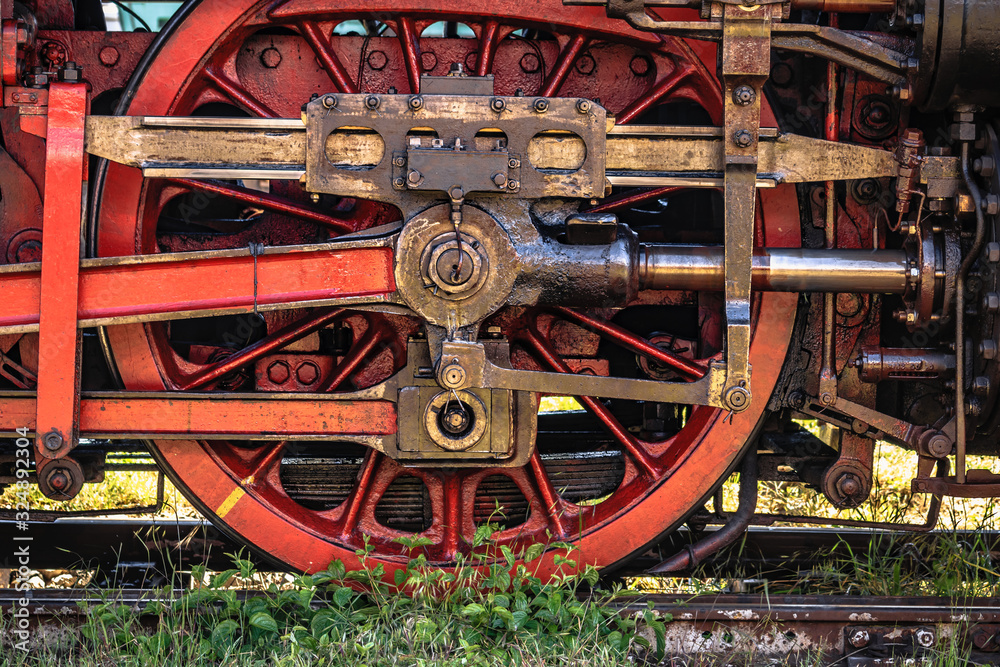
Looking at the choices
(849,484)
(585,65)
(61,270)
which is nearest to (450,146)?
(585,65)

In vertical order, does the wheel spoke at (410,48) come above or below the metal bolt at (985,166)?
above

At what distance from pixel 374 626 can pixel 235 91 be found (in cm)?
176

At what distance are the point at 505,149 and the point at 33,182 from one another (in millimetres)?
1640

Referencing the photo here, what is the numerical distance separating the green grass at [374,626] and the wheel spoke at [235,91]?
1461 mm

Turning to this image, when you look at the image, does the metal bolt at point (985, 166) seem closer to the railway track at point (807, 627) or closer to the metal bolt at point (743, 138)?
the metal bolt at point (743, 138)

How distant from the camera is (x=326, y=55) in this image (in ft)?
10.00

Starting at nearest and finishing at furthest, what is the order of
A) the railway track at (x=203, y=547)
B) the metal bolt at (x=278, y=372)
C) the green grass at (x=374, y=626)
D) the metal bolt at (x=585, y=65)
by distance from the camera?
the green grass at (x=374, y=626) < the metal bolt at (x=585, y=65) < the metal bolt at (x=278, y=372) < the railway track at (x=203, y=547)

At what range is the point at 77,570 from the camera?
3.64 m

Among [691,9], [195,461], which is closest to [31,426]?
[195,461]

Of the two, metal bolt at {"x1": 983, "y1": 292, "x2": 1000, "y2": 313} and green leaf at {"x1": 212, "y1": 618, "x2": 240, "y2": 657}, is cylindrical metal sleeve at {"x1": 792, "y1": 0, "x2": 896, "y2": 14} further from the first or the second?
green leaf at {"x1": 212, "y1": 618, "x2": 240, "y2": 657}

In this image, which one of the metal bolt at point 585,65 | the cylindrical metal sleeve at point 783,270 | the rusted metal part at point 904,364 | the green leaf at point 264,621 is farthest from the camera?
the metal bolt at point 585,65

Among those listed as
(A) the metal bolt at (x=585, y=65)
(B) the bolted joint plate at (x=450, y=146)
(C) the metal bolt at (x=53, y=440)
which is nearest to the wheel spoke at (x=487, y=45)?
(A) the metal bolt at (x=585, y=65)

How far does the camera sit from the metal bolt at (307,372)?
10.8 feet

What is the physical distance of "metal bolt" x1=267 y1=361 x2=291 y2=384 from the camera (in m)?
3.30
